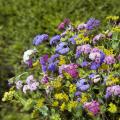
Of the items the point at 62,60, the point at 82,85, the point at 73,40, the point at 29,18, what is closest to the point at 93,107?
the point at 82,85

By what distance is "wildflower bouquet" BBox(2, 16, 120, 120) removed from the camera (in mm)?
3650

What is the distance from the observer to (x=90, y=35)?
421 centimetres

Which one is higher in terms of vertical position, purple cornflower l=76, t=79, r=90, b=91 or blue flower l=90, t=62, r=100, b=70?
blue flower l=90, t=62, r=100, b=70

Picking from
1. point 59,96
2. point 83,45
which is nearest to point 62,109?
point 59,96

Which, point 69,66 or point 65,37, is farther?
point 65,37

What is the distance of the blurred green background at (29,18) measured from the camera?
17.7ft

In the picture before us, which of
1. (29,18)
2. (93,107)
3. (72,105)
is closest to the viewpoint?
(93,107)

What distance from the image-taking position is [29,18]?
5.69 metres

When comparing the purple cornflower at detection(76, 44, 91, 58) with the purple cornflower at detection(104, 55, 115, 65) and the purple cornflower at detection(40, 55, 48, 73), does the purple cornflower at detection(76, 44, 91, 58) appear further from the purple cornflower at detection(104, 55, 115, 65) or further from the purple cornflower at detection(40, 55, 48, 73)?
the purple cornflower at detection(40, 55, 48, 73)

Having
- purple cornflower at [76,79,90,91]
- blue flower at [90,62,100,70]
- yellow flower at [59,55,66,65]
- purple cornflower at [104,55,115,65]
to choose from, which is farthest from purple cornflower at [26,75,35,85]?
purple cornflower at [104,55,115,65]

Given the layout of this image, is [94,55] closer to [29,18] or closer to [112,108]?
[112,108]

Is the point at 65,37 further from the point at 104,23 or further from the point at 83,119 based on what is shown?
the point at 104,23

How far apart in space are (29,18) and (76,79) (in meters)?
2.02

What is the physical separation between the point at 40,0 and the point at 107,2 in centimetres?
76
